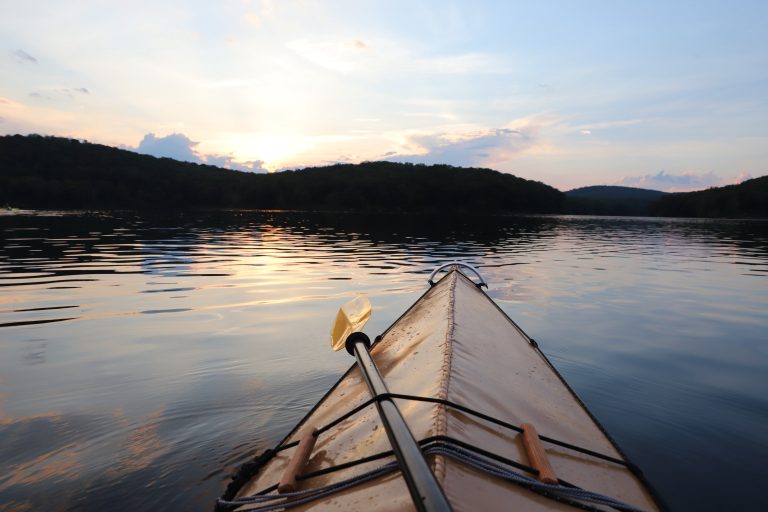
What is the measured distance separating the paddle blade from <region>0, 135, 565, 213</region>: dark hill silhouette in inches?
3934

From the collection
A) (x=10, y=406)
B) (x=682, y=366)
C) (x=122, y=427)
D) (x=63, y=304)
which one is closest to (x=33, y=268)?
(x=63, y=304)

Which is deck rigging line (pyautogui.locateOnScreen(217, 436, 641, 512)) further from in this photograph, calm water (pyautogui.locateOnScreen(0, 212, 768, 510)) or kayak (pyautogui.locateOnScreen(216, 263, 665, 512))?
calm water (pyautogui.locateOnScreen(0, 212, 768, 510))

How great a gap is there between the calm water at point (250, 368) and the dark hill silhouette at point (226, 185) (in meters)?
93.0

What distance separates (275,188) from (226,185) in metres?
12.4

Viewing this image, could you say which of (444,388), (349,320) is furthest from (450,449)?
(349,320)

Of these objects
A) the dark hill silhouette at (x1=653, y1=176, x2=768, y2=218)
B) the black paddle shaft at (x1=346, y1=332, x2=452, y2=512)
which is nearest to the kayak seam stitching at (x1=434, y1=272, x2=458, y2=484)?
the black paddle shaft at (x1=346, y1=332, x2=452, y2=512)

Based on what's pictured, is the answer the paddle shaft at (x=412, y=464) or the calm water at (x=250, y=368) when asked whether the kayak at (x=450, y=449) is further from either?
the calm water at (x=250, y=368)

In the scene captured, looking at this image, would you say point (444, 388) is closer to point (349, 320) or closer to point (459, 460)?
point (459, 460)

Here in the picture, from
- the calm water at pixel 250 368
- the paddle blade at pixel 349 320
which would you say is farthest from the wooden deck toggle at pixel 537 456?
the paddle blade at pixel 349 320

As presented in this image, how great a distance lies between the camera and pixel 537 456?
246cm

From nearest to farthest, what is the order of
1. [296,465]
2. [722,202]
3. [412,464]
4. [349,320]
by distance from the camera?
[412,464] < [296,465] < [349,320] < [722,202]

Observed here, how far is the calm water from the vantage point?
400cm

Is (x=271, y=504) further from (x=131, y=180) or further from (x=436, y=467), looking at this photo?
(x=131, y=180)

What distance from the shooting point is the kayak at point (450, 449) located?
2154 mm
